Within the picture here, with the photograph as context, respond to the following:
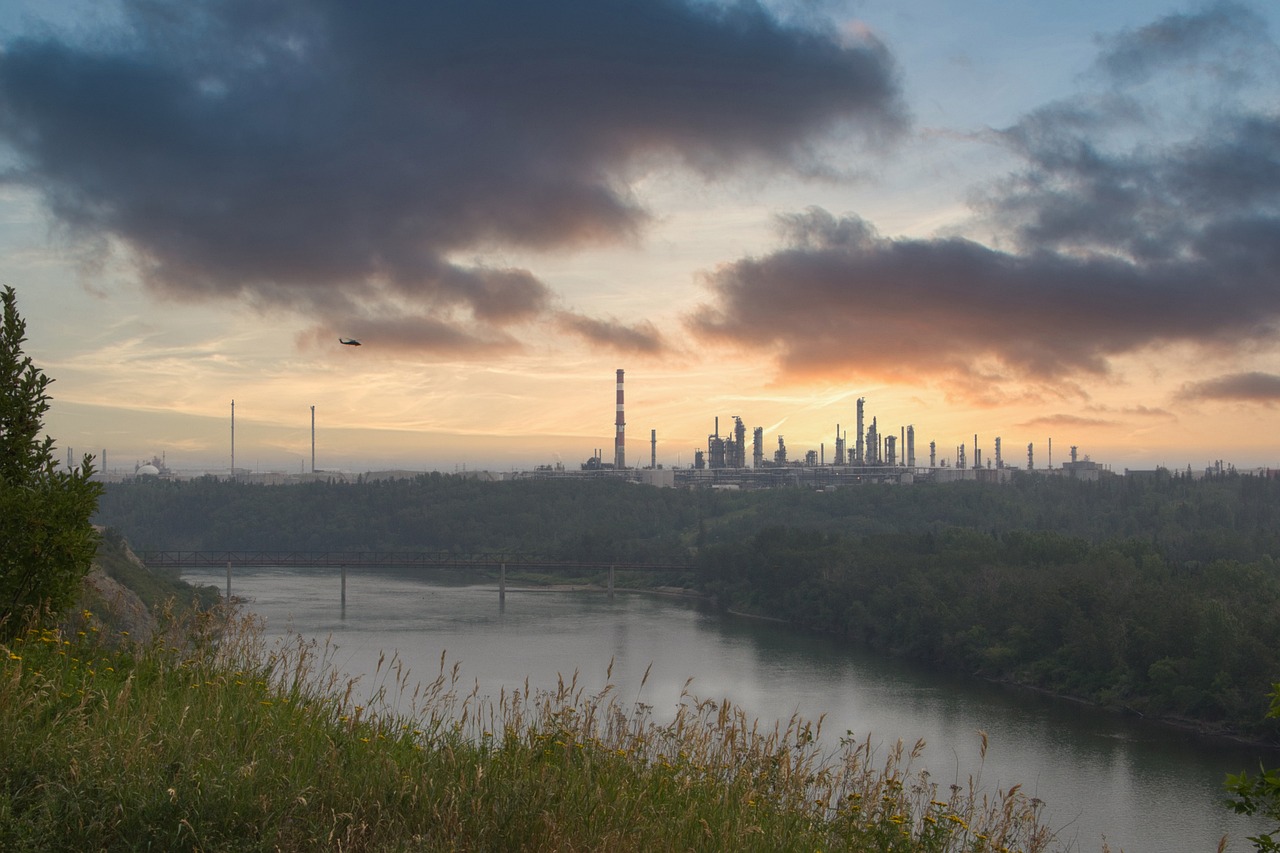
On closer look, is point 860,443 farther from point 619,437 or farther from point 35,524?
point 35,524

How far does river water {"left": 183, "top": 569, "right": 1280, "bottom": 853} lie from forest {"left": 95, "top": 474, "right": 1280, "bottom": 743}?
1.65 metres

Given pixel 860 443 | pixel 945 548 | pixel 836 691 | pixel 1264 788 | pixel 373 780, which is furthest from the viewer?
pixel 860 443

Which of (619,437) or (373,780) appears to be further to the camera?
(619,437)

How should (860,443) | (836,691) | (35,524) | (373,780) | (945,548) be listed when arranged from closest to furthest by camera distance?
1. (373,780)
2. (35,524)
3. (836,691)
4. (945,548)
5. (860,443)

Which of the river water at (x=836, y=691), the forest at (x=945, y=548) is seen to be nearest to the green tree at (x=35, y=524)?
the river water at (x=836, y=691)

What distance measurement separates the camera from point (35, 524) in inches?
195

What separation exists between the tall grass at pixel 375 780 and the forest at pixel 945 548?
9.70m

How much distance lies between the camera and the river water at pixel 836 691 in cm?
1795

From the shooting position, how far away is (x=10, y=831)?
2855 millimetres

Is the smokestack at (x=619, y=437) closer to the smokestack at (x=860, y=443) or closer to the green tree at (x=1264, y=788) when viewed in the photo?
the smokestack at (x=860, y=443)

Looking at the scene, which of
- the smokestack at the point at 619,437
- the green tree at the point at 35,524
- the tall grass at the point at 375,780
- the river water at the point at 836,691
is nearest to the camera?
the tall grass at the point at 375,780

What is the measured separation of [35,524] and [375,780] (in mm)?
2727

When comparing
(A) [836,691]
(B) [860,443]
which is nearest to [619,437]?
(B) [860,443]

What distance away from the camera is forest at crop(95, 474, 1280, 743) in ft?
93.8
